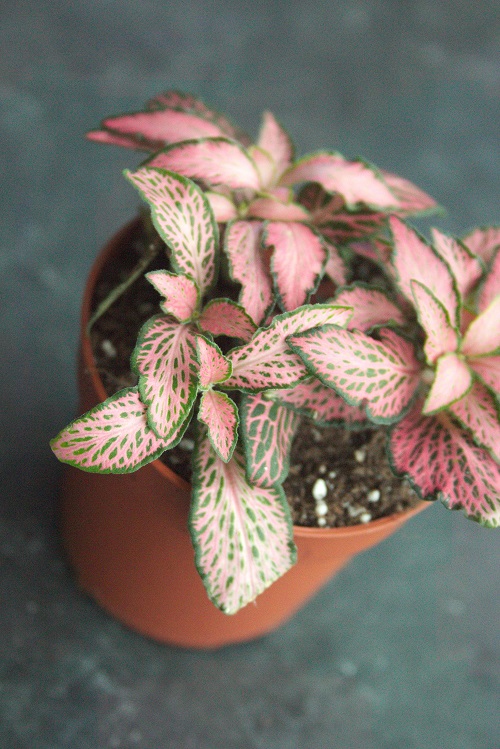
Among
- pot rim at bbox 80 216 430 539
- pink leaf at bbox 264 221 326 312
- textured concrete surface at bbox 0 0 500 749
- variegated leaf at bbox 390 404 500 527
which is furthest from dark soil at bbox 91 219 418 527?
textured concrete surface at bbox 0 0 500 749

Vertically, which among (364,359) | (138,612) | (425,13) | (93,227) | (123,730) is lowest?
(123,730)

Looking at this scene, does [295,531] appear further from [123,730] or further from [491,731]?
[491,731]

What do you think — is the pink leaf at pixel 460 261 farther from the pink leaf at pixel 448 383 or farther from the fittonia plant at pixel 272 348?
the pink leaf at pixel 448 383

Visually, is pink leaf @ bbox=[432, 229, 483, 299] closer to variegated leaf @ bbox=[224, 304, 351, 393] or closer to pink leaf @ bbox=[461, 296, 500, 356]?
pink leaf @ bbox=[461, 296, 500, 356]

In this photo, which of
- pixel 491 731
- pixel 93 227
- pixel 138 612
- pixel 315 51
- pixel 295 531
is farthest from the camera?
pixel 315 51

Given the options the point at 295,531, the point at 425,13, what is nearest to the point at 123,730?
the point at 295,531

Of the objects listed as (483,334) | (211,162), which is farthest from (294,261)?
(483,334)
